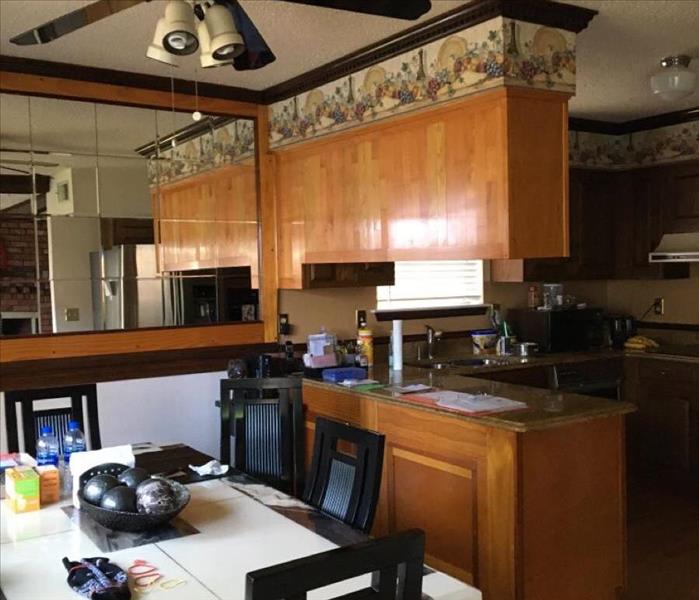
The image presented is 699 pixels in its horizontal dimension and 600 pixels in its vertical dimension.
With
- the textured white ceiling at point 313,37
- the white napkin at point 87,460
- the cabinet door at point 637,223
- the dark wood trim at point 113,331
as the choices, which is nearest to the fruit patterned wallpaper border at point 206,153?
the textured white ceiling at point 313,37

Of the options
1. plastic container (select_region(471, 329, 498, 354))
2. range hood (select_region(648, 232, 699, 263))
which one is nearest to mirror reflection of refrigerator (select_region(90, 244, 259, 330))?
plastic container (select_region(471, 329, 498, 354))

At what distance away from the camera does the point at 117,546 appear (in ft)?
6.51

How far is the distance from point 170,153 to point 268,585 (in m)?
3.36

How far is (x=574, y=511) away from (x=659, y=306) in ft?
10.4

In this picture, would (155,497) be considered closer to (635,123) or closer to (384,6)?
(384,6)

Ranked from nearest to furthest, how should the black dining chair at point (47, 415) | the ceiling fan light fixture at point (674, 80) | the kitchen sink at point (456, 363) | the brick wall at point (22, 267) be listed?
the black dining chair at point (47, 415) < the ceiling fan light fixture at point (674, 80) < the brick wall at point (22, 267) < the kitchen sink at point (456, 363)

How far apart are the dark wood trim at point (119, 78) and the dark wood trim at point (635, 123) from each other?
2.39 m

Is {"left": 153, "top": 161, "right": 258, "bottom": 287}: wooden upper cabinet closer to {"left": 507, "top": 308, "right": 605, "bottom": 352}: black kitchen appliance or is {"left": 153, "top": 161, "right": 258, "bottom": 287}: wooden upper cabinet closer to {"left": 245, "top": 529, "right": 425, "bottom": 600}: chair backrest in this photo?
{"left": 507, "top": 308, "right": 605, "bottom": 352}: black kitchen appliance

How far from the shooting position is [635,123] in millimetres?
5344

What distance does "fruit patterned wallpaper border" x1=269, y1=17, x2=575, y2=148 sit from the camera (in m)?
2.90

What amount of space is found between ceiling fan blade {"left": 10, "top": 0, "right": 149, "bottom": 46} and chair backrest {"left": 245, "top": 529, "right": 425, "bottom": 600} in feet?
4.47

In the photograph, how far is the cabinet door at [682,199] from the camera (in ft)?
16.4

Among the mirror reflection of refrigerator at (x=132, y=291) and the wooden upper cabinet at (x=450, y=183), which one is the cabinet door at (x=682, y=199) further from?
the mirror reflection of refrigerator at (x=132, y=291)

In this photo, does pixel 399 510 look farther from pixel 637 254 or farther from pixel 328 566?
pixel 637 254
